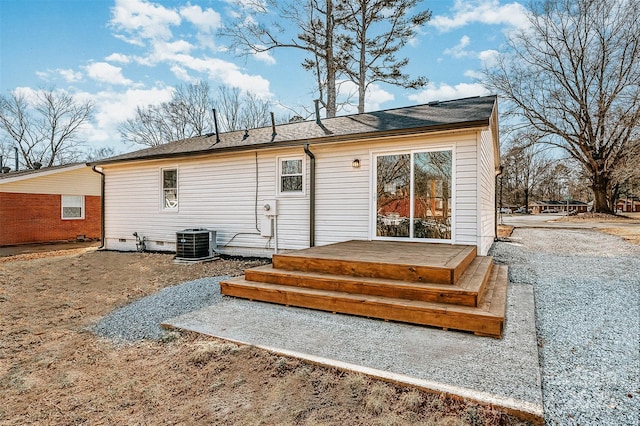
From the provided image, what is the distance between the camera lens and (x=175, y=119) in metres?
25.0

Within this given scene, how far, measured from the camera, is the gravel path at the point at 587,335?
6.60ft

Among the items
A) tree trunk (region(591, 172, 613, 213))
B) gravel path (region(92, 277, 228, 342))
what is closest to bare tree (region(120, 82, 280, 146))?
gravel path (region(92, 277, 228, 342))

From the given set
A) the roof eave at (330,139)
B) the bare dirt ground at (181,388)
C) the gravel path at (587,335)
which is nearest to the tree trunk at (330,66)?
the roof eave at (330,139)

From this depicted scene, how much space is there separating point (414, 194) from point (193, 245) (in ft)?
16.3

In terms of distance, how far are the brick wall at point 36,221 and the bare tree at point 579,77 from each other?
917 inches

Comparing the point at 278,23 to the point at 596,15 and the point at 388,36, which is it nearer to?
the point at 388,36

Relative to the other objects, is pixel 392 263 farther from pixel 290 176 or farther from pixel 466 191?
pixel 290 176

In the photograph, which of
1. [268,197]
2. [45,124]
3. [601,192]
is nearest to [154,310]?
[268,197]

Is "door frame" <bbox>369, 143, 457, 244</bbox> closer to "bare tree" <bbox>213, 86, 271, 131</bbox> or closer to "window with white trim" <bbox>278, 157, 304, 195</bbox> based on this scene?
"window with white trim" <bbox>278, 157, 304, 195</bbox>

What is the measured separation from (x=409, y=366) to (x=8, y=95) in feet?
109

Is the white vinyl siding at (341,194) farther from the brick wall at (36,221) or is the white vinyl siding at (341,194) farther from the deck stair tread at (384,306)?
the brick wall at (36,221)

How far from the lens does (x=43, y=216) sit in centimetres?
1326

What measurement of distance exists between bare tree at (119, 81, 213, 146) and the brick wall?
12.2 metres

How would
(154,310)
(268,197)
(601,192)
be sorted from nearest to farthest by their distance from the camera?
1. (154,310)
2. (268,197)
3. (601,192)
